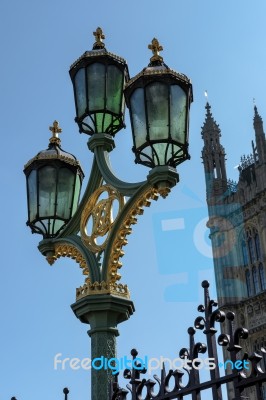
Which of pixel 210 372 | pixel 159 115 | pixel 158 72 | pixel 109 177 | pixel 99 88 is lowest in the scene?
pixel 210 372

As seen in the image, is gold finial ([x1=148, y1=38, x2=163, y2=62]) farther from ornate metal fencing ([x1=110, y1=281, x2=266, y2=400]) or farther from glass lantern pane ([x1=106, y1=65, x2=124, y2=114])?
ornate metal fencing ([x1=110, y1=281, x2=266, y2=400])

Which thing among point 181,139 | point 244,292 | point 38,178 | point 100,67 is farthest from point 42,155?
point 244,292

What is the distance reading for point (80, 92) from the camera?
4781 mm

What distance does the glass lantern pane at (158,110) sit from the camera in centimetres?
411

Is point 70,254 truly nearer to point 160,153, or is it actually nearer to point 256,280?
point 160,153

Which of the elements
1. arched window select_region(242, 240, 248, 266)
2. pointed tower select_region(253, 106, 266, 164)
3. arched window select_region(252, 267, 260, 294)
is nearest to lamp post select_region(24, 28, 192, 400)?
arched window select_region(252, 267, 260, 294)

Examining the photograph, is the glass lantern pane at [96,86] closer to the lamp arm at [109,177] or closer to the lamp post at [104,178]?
the lamp post at [104,178]

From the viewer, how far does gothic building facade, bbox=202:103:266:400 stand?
3738cm

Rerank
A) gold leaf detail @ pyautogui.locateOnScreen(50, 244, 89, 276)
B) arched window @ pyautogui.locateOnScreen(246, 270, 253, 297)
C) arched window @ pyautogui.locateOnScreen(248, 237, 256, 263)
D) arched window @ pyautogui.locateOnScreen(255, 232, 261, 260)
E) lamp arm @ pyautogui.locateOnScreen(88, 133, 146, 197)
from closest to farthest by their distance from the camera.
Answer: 1. lamp arm @ pyautogui.locateOnScreen(88, 133, 146, 197)
2. gold leaf detail @ pyautogui.locateOnScreen(50, 244, 89, 276)
3. arched window @ pyautogui.locateOnScreen(246, 270, 253, 297)
4. arched window @ pyautogui.locateOnScreen(255, 232, 261, 260)
5. arched window @ pyautogui.locateOnScreen(248, 237, 256, 263)

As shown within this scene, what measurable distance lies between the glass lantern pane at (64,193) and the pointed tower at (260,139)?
35.3 metres

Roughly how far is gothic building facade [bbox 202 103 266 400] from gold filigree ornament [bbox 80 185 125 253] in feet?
106

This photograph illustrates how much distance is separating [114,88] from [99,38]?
49 centimetres

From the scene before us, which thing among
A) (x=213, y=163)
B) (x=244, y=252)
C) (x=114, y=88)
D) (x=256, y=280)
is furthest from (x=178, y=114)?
(x=213, y=163)

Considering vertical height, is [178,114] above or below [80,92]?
below
